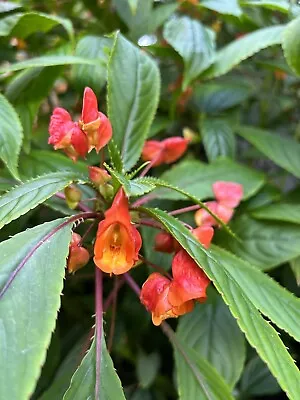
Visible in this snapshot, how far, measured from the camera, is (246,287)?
24.7 inches

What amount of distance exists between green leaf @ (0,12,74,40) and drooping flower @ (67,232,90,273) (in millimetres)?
369

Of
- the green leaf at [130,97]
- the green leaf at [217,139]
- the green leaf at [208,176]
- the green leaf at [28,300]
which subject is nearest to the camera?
the green leaf at [28,300]

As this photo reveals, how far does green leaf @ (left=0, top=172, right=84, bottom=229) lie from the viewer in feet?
1.74

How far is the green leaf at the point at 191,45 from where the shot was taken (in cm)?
88

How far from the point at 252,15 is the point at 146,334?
654 mm

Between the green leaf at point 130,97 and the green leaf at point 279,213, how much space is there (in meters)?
0.23

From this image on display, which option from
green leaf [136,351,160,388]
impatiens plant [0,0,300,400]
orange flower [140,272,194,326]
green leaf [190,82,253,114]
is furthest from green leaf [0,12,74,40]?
green leaf [136,351,160,388]

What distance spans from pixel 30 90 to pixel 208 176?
31cm

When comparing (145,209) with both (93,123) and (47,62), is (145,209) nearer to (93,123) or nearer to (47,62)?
(93,123)

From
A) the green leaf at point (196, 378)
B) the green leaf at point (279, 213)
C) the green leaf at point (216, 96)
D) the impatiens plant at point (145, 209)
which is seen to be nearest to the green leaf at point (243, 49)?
the impatiens plant at point (145, 209)

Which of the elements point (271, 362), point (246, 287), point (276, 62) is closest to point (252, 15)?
point (276, 62)

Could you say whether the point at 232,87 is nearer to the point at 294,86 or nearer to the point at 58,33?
the point at 294,86

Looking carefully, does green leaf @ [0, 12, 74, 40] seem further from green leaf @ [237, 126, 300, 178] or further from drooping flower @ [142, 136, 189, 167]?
green leaf @ [237, 126, 300, 178]

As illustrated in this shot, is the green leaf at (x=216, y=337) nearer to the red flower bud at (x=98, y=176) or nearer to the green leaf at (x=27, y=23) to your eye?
the red flower bud at (x=98, y=176)
